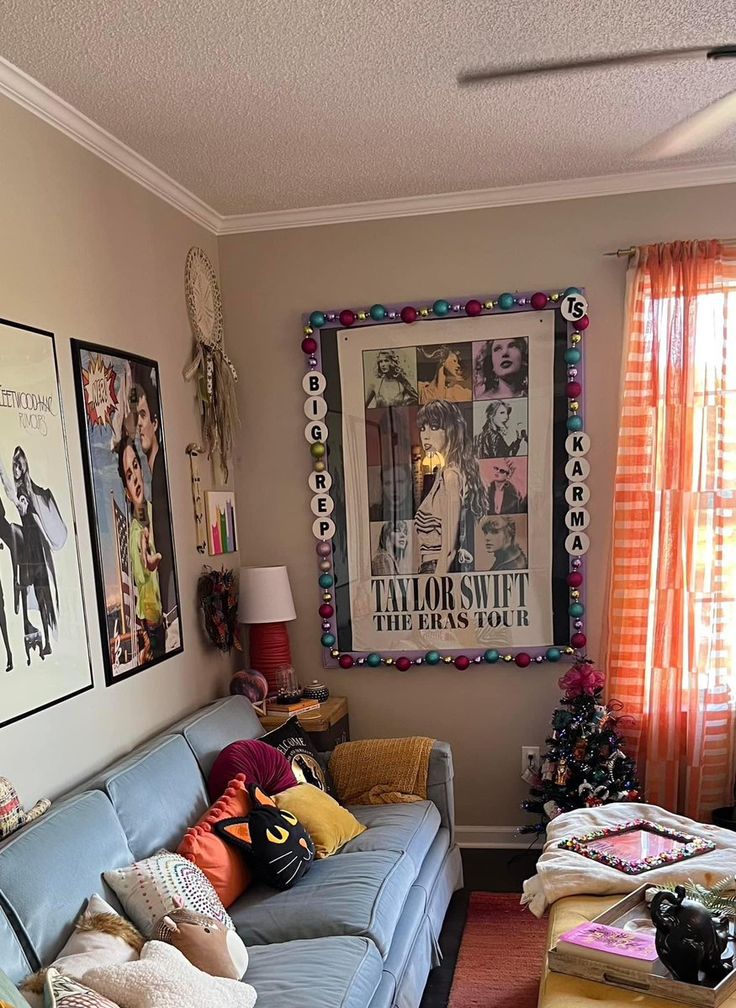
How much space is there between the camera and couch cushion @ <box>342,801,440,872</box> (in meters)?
2.92

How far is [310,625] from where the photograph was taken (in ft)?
13.5

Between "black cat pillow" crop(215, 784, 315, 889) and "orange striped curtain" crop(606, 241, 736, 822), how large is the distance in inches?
62.8

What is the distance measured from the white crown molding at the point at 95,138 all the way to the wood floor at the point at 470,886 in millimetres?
2819

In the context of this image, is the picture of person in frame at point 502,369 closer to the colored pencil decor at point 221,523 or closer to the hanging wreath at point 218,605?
the colored pencil decor at point 221,523

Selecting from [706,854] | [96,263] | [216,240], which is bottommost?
[706,854]

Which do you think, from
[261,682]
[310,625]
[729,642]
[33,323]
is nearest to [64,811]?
[33,323]

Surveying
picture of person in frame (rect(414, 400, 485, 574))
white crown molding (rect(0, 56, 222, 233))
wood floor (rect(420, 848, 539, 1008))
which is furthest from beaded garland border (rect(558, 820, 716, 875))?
white crown molding (rect(0, 56, 222, 233))

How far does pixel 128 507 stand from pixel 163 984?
5.24 feet

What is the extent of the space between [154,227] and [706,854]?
9.02ft

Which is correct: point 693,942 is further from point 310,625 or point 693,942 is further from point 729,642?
point 310,625

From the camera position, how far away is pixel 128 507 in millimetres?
3100

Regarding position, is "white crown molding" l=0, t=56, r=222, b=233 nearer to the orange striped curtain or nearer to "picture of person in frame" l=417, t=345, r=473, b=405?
"picture of person in frame" l=417, t=345, r=473, b=405

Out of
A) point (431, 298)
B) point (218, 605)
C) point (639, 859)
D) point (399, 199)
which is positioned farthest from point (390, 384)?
point (639, 859)

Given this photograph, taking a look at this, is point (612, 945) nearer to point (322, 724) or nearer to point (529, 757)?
point (322, 724)
